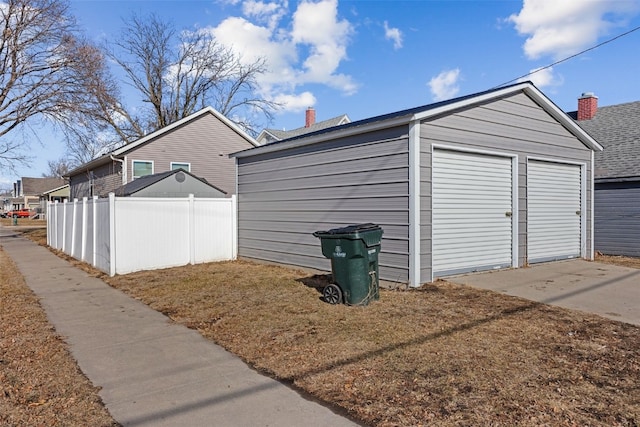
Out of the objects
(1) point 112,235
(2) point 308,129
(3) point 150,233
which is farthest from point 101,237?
(2) point 308,129

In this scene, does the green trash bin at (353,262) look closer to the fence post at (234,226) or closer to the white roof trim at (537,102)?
the white roof trim at (537,102)

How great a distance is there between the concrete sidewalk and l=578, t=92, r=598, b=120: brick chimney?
18419 mm

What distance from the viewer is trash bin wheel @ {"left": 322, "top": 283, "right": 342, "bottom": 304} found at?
265 inches

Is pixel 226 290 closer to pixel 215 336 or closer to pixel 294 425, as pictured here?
pixel 215 336

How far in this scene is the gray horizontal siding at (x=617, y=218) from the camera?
13094mm

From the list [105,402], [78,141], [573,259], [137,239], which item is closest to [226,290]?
[137,239]

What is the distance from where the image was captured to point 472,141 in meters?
8.96

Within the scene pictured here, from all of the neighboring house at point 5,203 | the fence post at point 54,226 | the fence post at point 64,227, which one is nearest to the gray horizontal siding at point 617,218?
the fence post at point 64,227

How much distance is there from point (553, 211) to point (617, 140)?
22.1 feet

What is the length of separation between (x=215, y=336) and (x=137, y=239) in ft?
20.4

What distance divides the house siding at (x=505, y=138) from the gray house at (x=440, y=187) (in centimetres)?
2

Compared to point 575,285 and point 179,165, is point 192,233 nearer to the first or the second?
point 575,285

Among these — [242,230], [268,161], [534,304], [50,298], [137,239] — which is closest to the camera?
[534,304]

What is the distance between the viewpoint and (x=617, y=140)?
15.3 meters
